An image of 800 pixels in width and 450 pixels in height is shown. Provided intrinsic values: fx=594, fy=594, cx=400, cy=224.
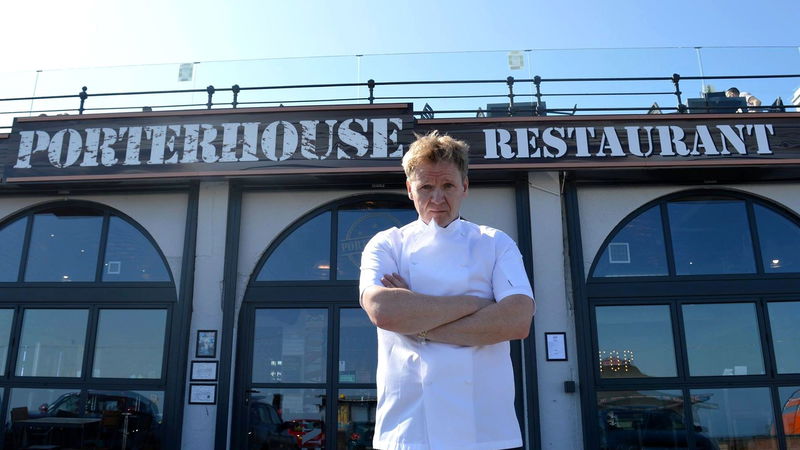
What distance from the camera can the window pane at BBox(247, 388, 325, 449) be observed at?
21.0 feet

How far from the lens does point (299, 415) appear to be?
6.45 m

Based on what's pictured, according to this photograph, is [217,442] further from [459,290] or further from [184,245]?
[459,290]

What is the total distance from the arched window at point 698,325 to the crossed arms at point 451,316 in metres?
Answer: 4.84

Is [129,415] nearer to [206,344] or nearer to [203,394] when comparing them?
[203,394]

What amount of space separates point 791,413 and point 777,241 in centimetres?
190

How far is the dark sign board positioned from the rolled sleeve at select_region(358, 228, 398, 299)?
443 centimetres

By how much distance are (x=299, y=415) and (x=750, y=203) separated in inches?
224

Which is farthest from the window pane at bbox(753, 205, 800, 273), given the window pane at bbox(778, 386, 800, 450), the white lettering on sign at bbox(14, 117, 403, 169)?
the white lettering on sign at bbox(14, 117, 403, 169)

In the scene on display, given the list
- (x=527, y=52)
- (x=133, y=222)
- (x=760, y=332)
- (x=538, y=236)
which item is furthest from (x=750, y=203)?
(x=133, y=222)

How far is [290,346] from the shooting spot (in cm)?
668

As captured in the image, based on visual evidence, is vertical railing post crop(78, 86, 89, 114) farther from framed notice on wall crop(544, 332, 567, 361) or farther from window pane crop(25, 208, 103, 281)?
framed notice on wall crop(544, 332, 567, 361)

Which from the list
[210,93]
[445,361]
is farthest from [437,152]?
[210,93]

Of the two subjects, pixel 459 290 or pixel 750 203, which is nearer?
pixel 459 290

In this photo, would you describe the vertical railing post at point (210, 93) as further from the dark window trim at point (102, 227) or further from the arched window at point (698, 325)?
the arched window at point (698, 325)
